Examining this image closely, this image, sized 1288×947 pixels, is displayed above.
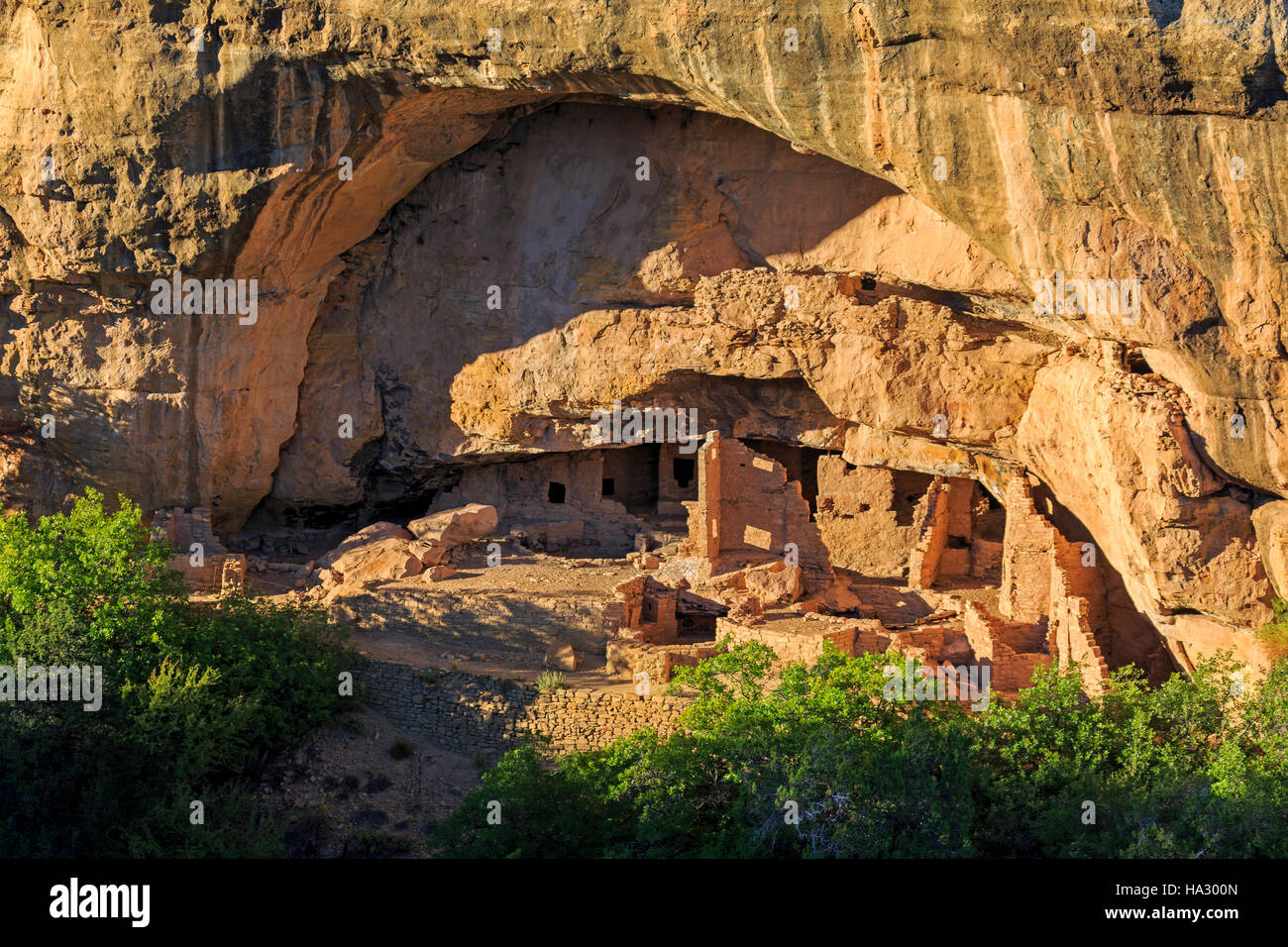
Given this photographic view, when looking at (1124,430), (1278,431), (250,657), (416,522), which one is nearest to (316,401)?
(416,522)

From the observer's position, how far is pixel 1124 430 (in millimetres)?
28000

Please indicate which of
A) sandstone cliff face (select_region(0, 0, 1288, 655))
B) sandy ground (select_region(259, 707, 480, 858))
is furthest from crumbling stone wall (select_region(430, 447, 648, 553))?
sandy ground (select_region(259, 707, 480, 858))

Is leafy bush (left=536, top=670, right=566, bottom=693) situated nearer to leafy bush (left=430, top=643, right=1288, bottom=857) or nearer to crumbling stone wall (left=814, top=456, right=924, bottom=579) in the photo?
leafy bush (left=430, top=643, right=1288, bottom=857)

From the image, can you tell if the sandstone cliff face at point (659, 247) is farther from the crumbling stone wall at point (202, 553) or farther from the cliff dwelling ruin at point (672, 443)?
the crumbling stone wall at point (202, 553)

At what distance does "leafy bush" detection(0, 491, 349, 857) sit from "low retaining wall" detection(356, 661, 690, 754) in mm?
900

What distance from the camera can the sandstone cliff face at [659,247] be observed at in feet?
83.0

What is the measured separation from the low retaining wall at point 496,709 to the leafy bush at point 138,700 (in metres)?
0.90

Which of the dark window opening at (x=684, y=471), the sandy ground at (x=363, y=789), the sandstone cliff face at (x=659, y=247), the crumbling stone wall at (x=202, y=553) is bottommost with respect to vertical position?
the sandy ground at (x=363, y=789)

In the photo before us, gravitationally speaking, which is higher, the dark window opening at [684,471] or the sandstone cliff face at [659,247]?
the sandstone cliff face at [659,247]

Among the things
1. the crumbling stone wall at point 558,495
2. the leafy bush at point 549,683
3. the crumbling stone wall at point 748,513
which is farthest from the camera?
the crumbling stone wall at point 558,495

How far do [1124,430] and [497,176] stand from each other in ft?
40.7

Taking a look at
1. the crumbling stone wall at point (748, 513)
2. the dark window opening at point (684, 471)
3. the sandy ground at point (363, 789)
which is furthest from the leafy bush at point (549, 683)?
the dark window opening at point (684, 471)

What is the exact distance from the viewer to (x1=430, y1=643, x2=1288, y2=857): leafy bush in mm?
23984

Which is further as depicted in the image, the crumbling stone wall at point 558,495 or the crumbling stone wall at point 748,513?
the crumbling stone wall at point 558,495
